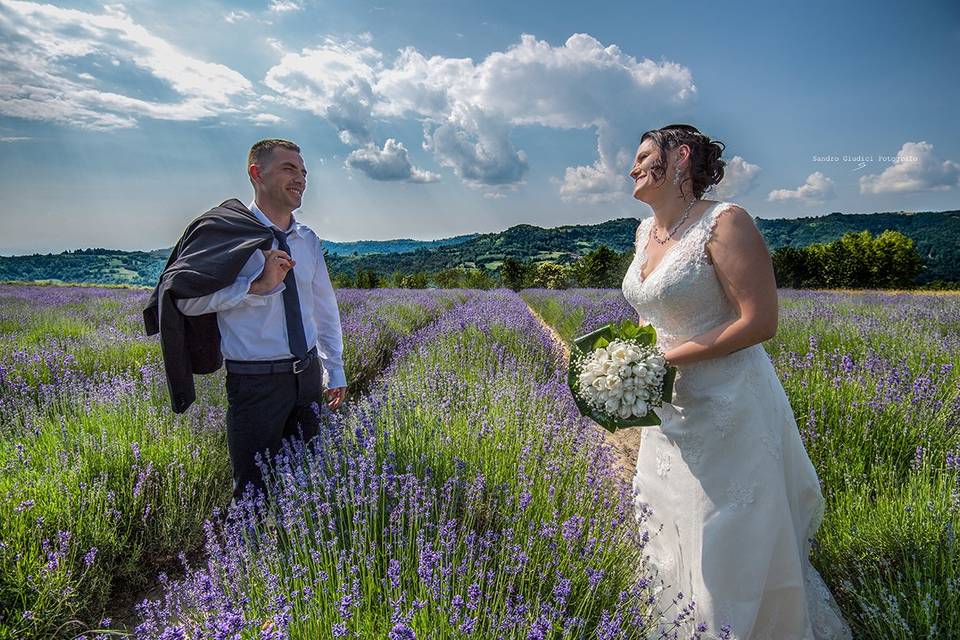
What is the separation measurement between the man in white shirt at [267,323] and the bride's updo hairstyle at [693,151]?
1.70 meters

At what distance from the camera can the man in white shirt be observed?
7.48 feet

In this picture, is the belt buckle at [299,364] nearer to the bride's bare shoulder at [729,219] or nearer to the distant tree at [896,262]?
the bride's bare shoulder at [729,219]

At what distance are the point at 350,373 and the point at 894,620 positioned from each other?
4600 millimetres

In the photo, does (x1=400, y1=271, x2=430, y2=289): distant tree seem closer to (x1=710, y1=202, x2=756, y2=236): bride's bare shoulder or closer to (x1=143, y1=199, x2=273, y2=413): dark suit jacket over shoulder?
(x1=143, y1=199, x2=273, y2=413): dark suit jacket over shoulder

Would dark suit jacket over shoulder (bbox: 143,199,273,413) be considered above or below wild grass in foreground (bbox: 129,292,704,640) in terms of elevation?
above

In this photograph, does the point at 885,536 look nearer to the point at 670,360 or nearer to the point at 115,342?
the point at 670,360

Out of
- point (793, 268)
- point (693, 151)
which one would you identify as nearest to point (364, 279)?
point (693, 151)

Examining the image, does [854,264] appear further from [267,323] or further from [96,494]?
[96,494]

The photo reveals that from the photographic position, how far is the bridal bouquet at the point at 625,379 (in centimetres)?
183

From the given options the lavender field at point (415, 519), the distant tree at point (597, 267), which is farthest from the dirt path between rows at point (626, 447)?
the distant tree at point (597, 267)

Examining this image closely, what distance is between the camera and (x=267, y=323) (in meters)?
2.37

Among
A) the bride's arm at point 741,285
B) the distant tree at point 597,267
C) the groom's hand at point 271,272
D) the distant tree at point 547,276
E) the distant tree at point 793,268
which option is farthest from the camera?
the distant tree at point 597,267

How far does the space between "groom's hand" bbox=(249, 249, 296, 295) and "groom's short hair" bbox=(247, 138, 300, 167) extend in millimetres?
489

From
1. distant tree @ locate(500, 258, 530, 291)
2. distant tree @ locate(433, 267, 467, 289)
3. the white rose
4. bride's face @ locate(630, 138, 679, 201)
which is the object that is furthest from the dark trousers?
distant tree @ locate(500, 258, 530, 291)
